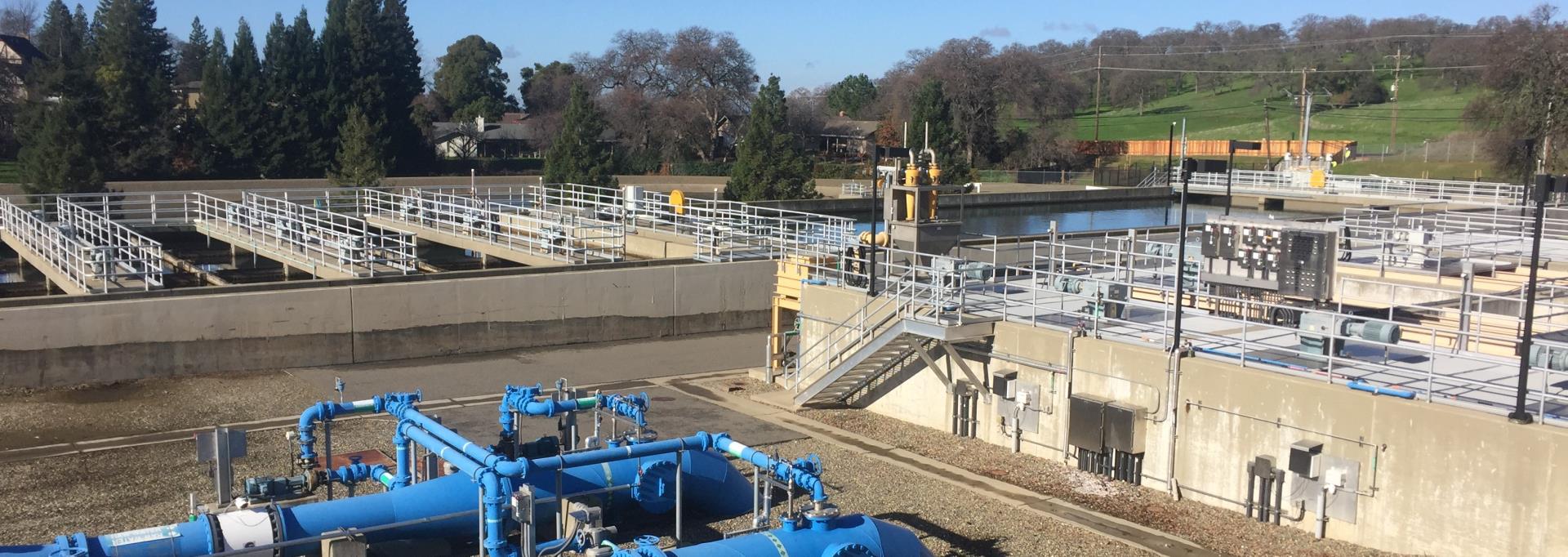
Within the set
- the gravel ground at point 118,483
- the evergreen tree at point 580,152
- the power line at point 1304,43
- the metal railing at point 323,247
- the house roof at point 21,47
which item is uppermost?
the power line at point 1304,43

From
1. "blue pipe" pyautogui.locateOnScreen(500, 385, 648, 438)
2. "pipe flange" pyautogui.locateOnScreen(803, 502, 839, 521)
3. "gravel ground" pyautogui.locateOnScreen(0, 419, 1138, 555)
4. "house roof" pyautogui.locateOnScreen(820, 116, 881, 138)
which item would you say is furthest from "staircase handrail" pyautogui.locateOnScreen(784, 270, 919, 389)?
"house roof" pyautogui.locateOnScreen(820, 116, 881, 138)

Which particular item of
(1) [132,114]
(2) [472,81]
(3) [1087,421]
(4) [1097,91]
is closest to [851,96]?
(4) [1097,91]

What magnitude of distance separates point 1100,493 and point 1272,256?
4498 mm

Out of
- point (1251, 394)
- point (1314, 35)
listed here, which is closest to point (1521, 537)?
point (1251, 394)

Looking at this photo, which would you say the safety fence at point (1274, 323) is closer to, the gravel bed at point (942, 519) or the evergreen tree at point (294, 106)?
the gravel bed at point (942, 519)

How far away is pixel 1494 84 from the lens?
71.8m

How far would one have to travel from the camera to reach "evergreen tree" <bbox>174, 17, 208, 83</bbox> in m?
114

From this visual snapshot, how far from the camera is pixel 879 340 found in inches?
723

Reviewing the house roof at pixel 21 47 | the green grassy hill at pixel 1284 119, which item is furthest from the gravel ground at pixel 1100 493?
the house roof at pixel 21 47

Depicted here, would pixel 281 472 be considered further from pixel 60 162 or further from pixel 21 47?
pixel 21 47

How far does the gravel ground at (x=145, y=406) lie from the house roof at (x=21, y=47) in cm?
9766

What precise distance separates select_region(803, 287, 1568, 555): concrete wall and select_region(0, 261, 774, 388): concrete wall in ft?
38.6

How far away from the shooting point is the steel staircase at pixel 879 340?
17656mm

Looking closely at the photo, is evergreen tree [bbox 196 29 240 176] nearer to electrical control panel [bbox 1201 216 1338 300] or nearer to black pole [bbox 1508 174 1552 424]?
electrical control panel [bbox 1201 216 1338 300]
